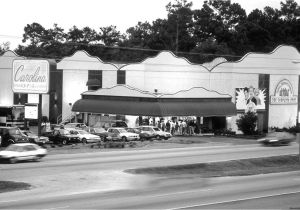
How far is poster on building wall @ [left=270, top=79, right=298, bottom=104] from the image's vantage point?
79.3 metres

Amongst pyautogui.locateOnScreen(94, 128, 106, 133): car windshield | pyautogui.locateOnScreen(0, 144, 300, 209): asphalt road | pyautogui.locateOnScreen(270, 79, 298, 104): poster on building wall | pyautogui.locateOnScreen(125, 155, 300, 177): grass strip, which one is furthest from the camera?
pyautogui.locateOnScreen(270, 79, 298, 104): poster on building wall

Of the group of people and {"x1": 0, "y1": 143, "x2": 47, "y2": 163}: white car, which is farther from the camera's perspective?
the group of people

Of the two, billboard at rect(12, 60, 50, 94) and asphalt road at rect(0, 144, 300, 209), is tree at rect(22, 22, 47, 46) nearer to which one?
billboard at rect(12, 60, 50, 94)

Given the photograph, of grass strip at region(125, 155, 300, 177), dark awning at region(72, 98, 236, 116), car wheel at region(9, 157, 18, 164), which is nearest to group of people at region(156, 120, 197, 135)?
dark awning at region(72, 98, 236, 116)

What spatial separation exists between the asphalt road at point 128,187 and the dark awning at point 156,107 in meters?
26.7

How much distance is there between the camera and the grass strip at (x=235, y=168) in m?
33.9

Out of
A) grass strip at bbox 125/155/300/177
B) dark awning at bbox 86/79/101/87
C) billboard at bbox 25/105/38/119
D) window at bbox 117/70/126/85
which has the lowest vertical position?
grass strip at bbox 125/155/300/177

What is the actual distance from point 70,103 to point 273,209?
2442 inches

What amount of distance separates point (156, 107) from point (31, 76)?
18969mm

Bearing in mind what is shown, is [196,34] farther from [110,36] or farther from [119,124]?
[119,124]

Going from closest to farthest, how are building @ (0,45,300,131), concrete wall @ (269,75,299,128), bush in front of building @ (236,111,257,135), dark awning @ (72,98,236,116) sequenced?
bush in front of building @ (236,111,257,135) → dark awning @ (72,98,236,116) → building @ (0,45,300,131) → concrete wall @ (269,75,299,128)

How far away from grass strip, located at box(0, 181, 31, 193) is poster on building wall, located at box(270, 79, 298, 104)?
55.4m

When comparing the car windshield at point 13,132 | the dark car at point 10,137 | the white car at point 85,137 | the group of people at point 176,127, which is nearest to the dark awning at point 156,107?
the group of people at point 176,127

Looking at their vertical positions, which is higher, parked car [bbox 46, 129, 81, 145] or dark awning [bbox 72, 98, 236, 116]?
dark awning [bbox 72, 98, 236, 116]
